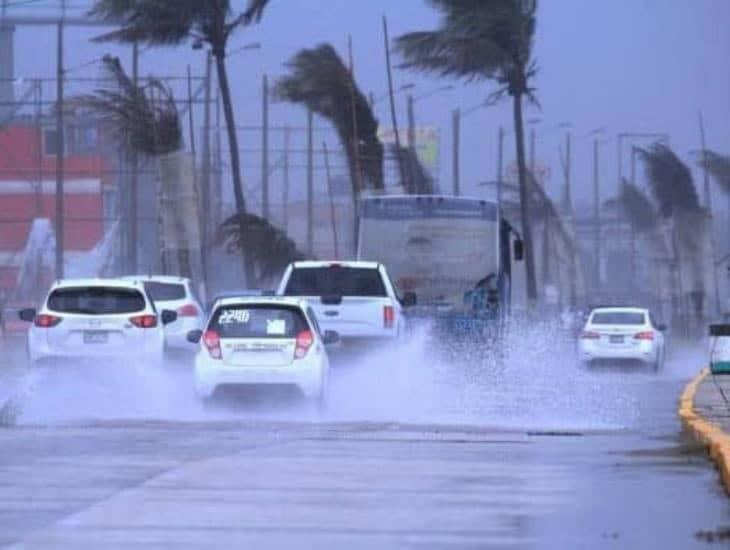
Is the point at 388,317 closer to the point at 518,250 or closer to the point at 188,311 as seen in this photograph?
the point at 188,311

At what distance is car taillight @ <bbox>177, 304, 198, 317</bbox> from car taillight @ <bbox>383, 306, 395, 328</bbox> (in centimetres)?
581

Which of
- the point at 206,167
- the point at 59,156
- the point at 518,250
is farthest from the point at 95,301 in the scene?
the point at 206,167

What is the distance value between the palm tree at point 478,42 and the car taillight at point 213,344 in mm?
32000

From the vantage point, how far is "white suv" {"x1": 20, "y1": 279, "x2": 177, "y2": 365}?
26312 mm

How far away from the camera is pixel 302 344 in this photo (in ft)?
80.4

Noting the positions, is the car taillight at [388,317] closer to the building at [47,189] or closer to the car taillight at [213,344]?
the car taillight at [213,344]

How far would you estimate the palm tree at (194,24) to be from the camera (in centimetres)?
5041

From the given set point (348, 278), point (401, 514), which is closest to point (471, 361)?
point (348, 278)

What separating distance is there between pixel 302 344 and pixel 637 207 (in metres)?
54.3

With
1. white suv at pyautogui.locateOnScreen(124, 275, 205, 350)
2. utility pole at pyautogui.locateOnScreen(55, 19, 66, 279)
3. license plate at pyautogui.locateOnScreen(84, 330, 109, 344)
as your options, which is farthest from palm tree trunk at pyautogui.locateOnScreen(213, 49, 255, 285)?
license plate at pyautogui.locateOnScreen(84, 330, 109, 344)

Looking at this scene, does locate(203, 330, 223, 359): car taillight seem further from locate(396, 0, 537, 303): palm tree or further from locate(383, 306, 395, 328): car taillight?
locate(396, 0, 537, 303): palm tree

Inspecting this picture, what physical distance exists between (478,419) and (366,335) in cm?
490

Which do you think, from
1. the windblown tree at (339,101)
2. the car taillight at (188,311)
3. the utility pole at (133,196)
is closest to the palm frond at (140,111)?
the utility pole at (133,196)

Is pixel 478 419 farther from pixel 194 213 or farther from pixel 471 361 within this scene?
pixel 194 213
